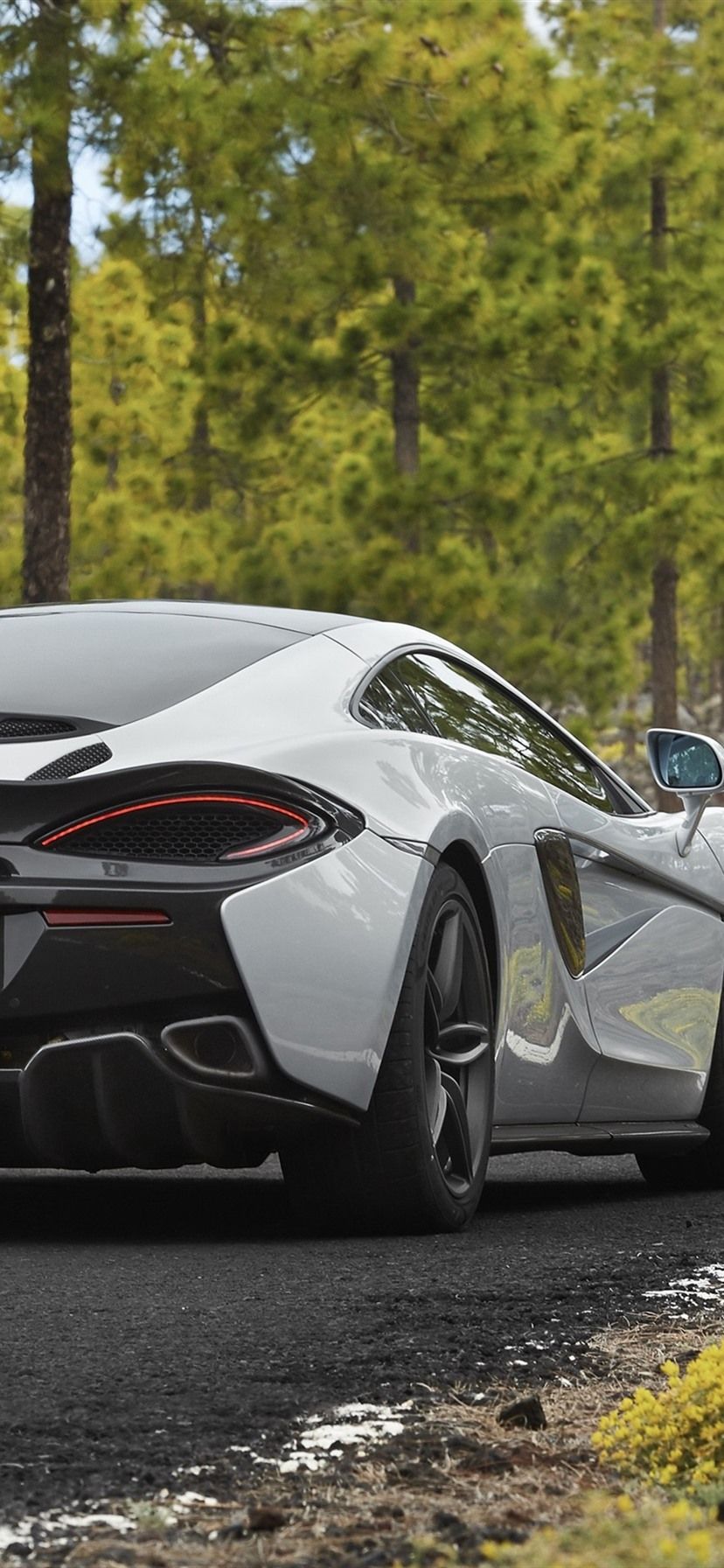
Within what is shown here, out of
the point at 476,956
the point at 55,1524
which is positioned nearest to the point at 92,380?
the point at 476,956

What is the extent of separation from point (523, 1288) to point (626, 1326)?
357 millimetres

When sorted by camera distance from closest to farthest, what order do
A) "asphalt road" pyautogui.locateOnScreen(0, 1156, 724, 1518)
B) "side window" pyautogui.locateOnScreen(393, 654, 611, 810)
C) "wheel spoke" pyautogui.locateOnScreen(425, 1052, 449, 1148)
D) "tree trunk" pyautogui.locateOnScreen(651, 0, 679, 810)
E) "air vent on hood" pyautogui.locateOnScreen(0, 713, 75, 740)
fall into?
1. "asphalt road" pyautogui.locateOnScreen(0, 1156, 724, 1518)
2. "air vent on hood" pyautogui.locateOnScreen(0, 713, 75, 740)
3. "wheel spoke" pyautogui.locateOnScreen(425, 1052, 449, 1148)
4. "side window" pyautogui.locateOnScreen(393, 654, 611, 810)
5. "tree trunk" pyautogui.locateOnScreen(651, 0, 679, 810)

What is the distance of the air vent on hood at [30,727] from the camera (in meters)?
4.30

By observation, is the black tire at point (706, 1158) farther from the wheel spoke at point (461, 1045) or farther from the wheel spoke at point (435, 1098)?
the wheel spoke at point (435, 1098)

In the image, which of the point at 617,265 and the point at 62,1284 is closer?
the point at 62,1284

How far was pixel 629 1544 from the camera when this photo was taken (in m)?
2.11

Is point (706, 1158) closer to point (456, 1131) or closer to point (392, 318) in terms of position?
point (456, 1131)

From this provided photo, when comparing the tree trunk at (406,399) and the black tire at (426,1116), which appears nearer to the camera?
the black tire at (426,1116)

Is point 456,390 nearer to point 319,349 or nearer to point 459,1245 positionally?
point 319,349

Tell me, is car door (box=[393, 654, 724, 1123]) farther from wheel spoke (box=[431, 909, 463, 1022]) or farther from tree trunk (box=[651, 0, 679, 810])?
tree trunk (box=[651, 0, 679, 810])

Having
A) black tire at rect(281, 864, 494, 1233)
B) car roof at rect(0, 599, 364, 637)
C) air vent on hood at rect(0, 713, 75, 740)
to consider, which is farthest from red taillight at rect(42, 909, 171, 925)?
car roof at rect(0, 599, 364, 637)

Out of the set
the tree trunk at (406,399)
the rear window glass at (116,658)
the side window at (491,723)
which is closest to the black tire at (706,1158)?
the side window at (491,723)

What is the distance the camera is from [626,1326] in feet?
12.0

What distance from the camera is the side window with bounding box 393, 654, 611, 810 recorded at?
5145 mm
